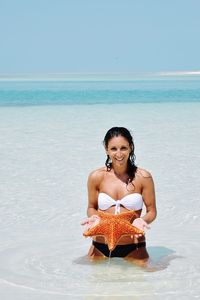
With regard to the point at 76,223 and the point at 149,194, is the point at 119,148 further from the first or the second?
the point at 76,223

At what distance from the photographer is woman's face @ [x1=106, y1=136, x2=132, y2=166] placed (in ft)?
12.5

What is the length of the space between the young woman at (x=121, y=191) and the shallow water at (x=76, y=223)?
105 millimetres

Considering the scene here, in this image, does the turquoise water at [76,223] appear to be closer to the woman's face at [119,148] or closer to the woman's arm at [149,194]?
the woman's arm at [149,194]

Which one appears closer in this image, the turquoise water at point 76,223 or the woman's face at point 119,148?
the turquoise water at point 76,223

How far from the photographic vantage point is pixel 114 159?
3.87 metres

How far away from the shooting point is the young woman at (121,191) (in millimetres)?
3830

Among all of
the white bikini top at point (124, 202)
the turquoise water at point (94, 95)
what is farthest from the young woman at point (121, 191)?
the turquoise water at point (94, 95)

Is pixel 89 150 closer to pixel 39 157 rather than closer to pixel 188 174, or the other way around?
pixel 39 157

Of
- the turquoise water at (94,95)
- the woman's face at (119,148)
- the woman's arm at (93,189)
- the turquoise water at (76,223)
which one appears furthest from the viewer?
the turquoise water at (94,95)

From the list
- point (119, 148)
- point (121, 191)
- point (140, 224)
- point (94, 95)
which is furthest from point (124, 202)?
point (94, 95)

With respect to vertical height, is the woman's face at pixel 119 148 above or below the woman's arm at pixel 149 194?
above

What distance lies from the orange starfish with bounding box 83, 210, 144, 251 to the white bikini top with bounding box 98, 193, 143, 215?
0.08m

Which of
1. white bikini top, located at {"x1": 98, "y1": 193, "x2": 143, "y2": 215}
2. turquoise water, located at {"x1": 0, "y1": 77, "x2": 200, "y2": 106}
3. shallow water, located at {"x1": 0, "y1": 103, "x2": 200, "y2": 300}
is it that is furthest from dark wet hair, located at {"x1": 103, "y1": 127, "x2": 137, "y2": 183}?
turquoise water, located at {"x1": 0, "y1": 77, "x2": 200, "y2": 106}

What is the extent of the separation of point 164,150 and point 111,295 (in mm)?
5790
